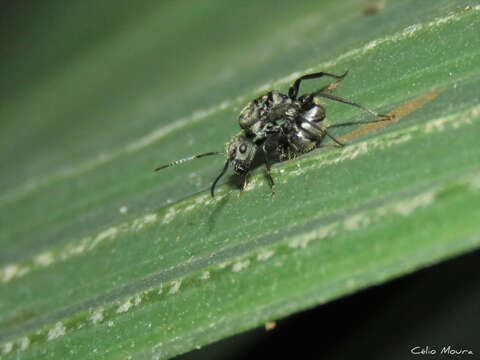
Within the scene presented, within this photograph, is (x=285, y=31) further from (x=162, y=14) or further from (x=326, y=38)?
(x=162, y=14)

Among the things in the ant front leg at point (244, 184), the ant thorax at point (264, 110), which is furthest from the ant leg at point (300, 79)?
the ant front leg at point (244, 184)

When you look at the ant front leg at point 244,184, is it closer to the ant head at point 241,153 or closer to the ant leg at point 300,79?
the ant head at point 241,153

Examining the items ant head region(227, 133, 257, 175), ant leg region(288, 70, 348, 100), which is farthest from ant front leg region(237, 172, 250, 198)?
ant leg region(288, 70, 348, 100)

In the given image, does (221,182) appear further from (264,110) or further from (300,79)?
(300,79)

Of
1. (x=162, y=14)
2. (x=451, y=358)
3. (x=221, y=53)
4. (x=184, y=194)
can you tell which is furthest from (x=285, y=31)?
(x=451, y=358)

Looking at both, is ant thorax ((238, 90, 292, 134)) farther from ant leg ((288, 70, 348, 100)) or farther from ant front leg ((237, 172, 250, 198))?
ant front leg ((237, 172, 250, 198))
